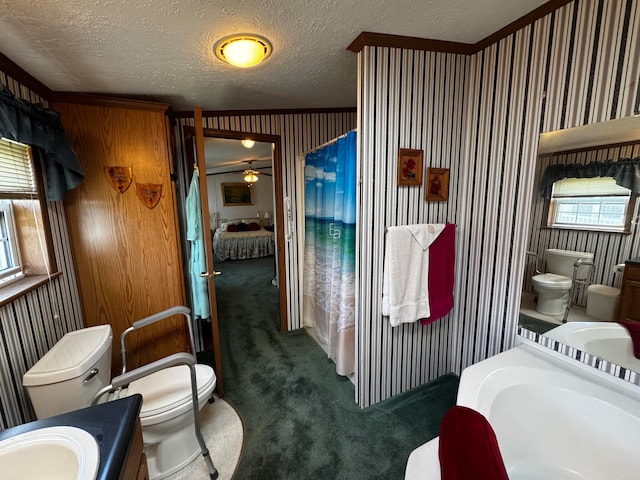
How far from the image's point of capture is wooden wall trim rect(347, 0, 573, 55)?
129 cm

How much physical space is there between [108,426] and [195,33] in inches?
64.0

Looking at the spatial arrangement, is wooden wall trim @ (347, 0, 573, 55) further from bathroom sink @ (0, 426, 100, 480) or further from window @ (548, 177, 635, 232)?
bathroom sink @ (0, 426, 100, 480)

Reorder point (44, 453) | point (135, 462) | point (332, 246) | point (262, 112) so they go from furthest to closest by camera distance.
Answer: point (262, 112)
point (332, 246)
point (135, 462)
point (44, 453)

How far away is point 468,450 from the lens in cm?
68

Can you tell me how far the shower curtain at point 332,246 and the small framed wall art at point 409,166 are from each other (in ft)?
1.25

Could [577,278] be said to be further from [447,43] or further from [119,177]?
[119,177]

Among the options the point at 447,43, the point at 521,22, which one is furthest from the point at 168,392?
the point at 521,22

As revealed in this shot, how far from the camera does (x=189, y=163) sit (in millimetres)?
2447

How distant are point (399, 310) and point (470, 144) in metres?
1.16

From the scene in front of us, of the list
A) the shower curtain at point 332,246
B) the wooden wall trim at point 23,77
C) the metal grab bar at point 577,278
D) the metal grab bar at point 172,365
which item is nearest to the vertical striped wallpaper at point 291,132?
the shower curtain at point 332,246

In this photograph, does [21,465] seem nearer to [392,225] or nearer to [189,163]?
[392,225]

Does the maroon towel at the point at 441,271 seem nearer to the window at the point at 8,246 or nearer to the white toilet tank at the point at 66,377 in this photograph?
the white toilet tank at the point at 66,377

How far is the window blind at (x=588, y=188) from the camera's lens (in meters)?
1.17

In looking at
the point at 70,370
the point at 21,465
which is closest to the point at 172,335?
the point at 70,370
